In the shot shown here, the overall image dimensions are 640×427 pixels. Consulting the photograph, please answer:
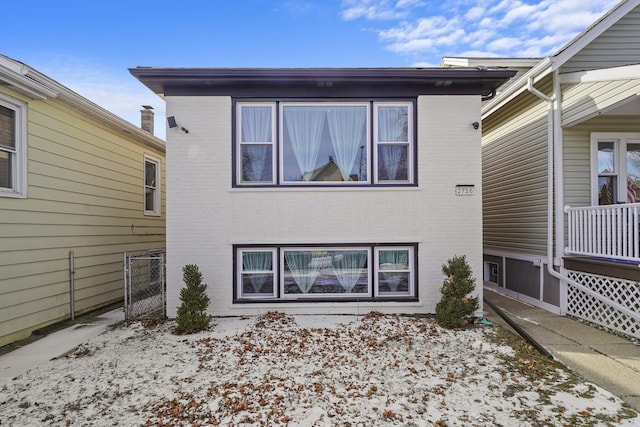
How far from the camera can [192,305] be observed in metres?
5.52

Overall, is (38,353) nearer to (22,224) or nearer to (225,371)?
(22,224)

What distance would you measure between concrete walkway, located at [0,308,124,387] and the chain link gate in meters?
0.34

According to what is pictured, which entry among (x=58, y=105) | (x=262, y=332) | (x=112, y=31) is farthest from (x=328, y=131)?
(x=112, y=31)

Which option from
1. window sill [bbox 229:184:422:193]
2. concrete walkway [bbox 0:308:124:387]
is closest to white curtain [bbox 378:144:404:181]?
window sill [bbox 229:184:422:193]

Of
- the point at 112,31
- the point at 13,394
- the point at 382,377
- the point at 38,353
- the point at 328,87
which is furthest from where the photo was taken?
the point at 112,31

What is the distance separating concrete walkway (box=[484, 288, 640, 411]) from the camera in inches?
153

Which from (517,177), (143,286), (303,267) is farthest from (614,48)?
(143,286)

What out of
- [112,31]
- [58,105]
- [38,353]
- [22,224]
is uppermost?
[112,31]

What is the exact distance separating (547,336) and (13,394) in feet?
23.0

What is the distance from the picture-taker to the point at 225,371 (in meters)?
4.16

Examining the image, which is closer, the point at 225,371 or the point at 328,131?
the point at 225,371

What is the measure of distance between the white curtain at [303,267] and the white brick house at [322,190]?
2 cm

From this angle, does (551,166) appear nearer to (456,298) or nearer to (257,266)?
(456,298)

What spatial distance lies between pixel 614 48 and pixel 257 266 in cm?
804
